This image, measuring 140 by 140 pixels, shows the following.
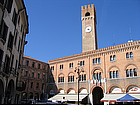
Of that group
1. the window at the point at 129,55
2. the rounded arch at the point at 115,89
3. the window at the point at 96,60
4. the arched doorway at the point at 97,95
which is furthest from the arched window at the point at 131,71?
the arched doorway at the point at 97,95

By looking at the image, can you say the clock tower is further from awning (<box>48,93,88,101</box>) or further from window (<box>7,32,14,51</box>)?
window (<box>7,32,14,51</box>)

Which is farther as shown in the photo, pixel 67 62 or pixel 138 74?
pixel 67 62

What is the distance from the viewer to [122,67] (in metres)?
14.9

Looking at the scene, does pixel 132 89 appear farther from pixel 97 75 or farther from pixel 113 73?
pixel 97 75

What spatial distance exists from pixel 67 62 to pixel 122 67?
761 centimetres

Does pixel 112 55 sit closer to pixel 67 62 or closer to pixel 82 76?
pixel 82 76

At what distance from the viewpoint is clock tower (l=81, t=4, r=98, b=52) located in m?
21.3

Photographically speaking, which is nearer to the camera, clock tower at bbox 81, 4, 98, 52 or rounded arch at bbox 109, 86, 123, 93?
rounded arch at bbox 109, 86, 123, 93

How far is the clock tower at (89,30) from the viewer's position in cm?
2130

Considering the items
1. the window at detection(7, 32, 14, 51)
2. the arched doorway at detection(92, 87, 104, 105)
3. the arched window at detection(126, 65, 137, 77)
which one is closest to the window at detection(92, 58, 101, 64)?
the arched doorway at detection(92, 87, 104, 105)

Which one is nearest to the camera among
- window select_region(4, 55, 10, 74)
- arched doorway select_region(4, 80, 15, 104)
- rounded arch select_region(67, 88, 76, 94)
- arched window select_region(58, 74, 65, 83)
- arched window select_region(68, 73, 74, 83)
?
window select_region(4, 55, 10, 74)

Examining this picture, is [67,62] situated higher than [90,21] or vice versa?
[90,21]

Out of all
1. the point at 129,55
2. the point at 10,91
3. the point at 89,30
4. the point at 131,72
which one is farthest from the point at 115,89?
the point at 89,30
